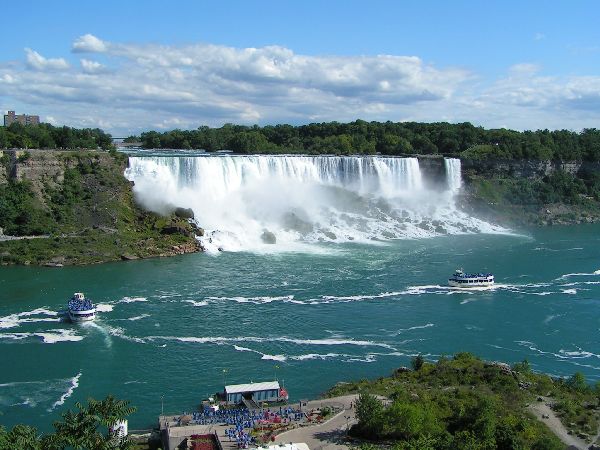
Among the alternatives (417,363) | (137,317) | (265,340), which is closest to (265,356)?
(265,340)

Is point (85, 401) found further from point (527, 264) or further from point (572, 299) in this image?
point (527, 264)

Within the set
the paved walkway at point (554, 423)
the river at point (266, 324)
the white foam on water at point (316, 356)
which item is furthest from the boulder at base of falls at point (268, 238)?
the paved walkway at point (554, 423)

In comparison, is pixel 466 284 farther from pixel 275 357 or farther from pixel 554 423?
pixel 554 423

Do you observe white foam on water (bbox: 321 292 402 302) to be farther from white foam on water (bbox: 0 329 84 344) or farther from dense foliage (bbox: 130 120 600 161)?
dense foliage (bbox: 130 120 600 161)

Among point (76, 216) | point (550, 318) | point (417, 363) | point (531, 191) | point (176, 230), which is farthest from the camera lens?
point (531, 191)

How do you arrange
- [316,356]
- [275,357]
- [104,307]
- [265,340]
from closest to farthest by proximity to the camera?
[275,357]
[316,356]
[265,340]
[104,307]

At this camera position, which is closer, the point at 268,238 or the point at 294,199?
the point at 268,238

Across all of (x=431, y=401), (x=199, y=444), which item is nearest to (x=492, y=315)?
(x=431, y=401)

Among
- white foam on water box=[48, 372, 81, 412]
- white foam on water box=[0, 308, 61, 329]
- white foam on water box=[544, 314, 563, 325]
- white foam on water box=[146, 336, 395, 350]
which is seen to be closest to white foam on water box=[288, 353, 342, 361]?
white foam on water box=[146, 336, 395, 350]
